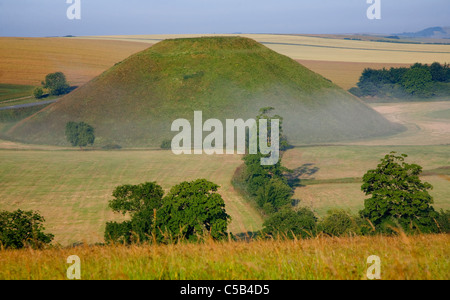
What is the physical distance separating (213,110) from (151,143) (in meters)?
18.3

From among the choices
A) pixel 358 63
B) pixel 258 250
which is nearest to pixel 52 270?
pixel 258 250

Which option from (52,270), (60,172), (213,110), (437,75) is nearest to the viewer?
(52,270)

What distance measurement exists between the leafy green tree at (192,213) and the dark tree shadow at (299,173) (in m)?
28.1

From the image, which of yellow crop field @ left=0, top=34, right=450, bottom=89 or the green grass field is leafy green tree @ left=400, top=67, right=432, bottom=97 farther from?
the green grass field

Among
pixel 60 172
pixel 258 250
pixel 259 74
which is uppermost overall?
pixel 259 74

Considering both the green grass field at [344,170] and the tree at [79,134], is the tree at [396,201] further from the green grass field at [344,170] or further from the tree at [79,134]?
the tree at [79,134]

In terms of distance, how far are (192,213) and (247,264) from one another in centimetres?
1938

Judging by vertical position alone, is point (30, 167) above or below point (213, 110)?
below

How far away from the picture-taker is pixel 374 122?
A: 9706 centimetres

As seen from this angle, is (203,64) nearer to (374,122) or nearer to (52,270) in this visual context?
(374,122)

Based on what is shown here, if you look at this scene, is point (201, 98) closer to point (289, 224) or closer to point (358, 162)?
point (358, 162)

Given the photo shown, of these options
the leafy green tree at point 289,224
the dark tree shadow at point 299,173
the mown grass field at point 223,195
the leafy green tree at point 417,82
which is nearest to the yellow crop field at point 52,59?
the mown grass field at point 223,195

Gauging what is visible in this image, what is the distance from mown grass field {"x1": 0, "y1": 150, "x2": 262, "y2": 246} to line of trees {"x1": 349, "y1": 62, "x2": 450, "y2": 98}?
302 ft

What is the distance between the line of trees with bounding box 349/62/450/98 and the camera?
139m
